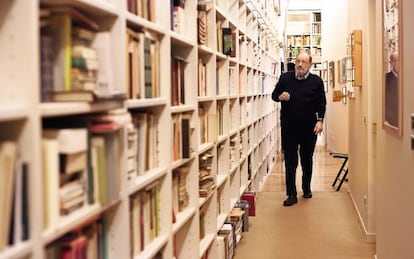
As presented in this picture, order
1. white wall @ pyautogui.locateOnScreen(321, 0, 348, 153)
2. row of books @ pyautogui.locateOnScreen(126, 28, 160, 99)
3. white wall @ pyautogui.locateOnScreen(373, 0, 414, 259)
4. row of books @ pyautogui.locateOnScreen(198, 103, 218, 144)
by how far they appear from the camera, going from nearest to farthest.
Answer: row of books @ pyautogui.locateOnScreen(126, 28, 160, 99) < white wall @ pyautogui.locateOnScreen(373, 0, 414, 259) < row of books @ pyautogui.locateOnScreen(198, 103, 218, 144) < white wall @ pyautogui.locateOnScreen(321, 0, 348, 153)

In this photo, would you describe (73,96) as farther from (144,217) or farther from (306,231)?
(306,231)

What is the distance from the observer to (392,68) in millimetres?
2707

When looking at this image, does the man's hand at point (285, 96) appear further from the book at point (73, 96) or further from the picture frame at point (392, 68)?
the book at point (73, 96)

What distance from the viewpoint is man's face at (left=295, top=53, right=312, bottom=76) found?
5.35 m

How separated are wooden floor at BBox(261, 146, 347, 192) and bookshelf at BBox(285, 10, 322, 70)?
327 cm

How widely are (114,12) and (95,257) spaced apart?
30.2 inches

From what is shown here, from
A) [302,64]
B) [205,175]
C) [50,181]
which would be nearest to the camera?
[50,181]

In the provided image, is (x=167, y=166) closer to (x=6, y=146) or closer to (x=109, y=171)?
(x=109, y=171)

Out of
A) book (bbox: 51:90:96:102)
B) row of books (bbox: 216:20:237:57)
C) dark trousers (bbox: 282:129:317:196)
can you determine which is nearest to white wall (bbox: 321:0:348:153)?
dark trousers (bbox: 282:129:317:196)

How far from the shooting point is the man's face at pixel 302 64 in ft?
17.5

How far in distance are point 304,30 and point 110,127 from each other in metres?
9.92

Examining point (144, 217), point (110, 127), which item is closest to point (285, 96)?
point (144, 217)

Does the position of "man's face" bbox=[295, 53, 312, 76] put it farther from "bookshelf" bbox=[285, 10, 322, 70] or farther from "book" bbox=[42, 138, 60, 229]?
"bookshelf" bbox=[285, 10, 322, 70]

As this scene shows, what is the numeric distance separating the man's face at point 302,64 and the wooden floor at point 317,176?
4.56ft
